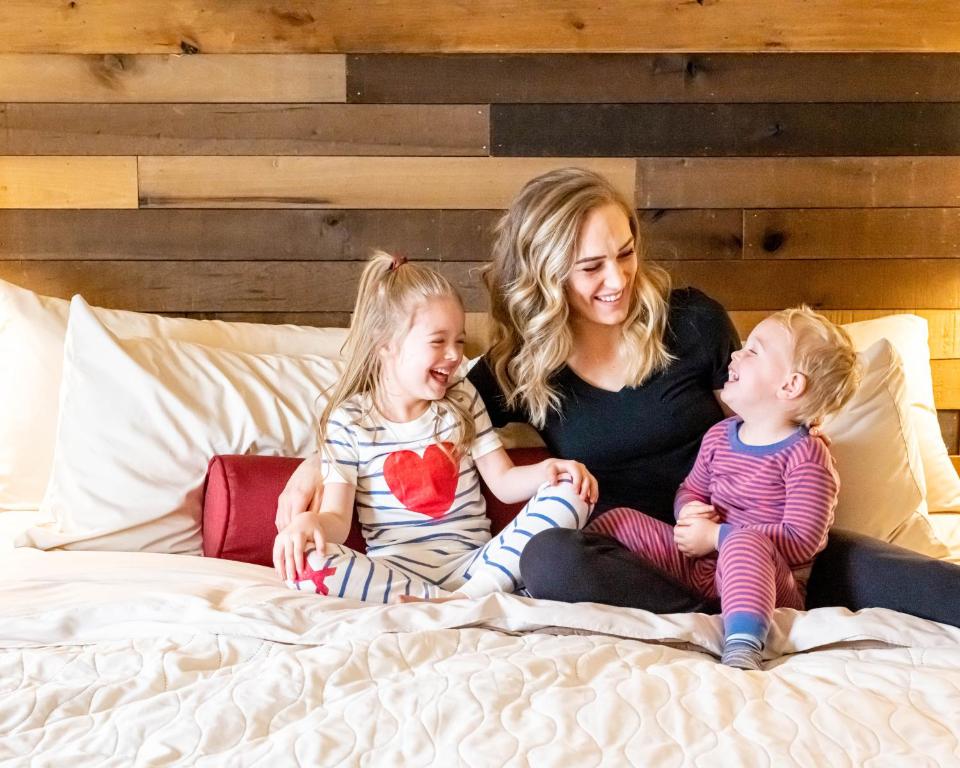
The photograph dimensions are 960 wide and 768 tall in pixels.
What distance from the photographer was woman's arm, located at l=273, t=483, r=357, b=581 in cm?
166

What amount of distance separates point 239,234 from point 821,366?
4.24ft

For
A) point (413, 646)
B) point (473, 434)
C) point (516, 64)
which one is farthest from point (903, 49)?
point (413, 646)

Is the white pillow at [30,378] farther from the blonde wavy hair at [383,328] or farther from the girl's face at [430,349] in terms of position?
the girl's face at [430,349]

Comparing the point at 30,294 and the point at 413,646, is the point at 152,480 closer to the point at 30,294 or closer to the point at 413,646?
the point at 30,294

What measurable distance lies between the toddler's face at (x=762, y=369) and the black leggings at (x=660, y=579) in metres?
0.28

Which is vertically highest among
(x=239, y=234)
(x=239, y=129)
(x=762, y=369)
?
(x=239, y=129)

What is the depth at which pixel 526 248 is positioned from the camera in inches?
76.5

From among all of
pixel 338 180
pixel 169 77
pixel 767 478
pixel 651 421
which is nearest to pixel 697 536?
pixel 767 478

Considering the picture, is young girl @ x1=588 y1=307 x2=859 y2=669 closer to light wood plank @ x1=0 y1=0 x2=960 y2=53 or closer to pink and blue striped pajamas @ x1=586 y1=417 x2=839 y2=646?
pink and blue striped pajamas @ x1=586 y1=417 x2=839 y2=646

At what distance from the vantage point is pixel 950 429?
8.26 ft

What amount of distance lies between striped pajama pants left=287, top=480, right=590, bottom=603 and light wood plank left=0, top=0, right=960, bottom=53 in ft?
3.57

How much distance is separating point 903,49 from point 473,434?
1.34m

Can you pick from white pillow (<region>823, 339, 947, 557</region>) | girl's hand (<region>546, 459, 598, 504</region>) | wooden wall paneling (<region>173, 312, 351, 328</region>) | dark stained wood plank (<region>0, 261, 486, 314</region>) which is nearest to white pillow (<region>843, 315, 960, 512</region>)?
white pillow (<region>823, 339, 947, 557</region>)

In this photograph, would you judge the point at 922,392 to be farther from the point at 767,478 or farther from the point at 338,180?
the point at 338,180
